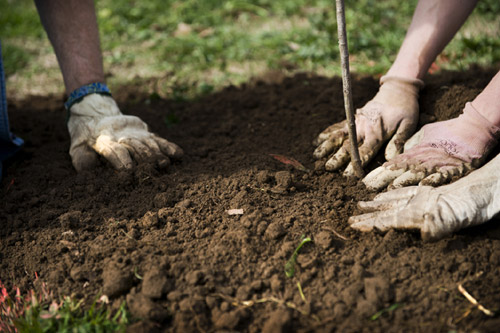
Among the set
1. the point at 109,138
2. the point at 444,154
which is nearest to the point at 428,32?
the point at 444,154

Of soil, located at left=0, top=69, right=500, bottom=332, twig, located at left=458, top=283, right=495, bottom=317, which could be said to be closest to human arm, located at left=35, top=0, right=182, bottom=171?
soil, located at left=0, top=69, right=500, bottom=332

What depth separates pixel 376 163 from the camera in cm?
222

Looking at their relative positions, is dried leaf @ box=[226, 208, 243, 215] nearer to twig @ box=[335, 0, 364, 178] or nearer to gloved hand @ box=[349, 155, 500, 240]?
gloved hand @ box=[349, 155, 500, 240]

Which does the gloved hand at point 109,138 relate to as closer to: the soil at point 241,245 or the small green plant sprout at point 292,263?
the soil at point 241,245

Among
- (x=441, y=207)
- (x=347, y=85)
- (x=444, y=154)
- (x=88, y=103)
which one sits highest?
(x=347, y=85)

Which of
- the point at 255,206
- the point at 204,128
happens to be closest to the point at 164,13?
the point at 204,128

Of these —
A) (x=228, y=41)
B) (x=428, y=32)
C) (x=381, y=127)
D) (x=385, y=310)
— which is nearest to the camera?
(x=385, y=310)

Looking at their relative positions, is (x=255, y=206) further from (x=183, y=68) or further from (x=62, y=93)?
(x=62, y=93)

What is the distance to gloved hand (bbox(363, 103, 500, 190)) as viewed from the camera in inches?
75.8

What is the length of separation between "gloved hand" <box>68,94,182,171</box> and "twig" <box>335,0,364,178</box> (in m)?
0.96

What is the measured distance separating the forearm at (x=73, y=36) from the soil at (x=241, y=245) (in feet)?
1.59

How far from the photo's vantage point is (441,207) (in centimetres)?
169

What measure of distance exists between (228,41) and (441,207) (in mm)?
3016

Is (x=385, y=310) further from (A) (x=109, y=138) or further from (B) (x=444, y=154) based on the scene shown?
(A) (x=109, y=138)
